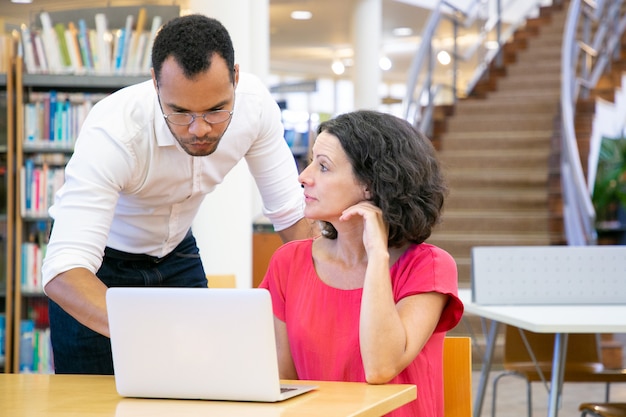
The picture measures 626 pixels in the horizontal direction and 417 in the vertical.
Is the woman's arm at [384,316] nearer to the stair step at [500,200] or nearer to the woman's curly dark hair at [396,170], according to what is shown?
the woman's curly dark hair at [396,170]

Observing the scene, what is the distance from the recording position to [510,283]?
362 cm

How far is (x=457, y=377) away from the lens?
200 cm

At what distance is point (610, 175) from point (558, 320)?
553 centimetres

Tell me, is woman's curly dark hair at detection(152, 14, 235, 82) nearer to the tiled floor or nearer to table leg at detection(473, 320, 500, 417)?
table leg at detection(473, 320, 500, 417)

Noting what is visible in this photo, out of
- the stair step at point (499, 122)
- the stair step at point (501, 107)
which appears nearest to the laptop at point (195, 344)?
the stair step at point (499, 122)

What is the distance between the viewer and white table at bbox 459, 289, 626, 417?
2.82 metres

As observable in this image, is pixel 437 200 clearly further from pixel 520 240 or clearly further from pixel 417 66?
pixel 417 66

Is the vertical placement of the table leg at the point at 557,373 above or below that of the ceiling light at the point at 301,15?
below

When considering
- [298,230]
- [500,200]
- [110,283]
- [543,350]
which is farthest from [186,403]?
[500,200]

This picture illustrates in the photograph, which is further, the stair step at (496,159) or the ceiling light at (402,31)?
the ceiling light at (402,31)

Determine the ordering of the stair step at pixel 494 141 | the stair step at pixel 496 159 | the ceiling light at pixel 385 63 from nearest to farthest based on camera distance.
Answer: the stair step at pixel 496 159, the stair step at pixel 494 141, the ceiling light at pixel 385 63

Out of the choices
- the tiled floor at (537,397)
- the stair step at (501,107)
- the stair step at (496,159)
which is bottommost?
the tiled floor at (537,397)

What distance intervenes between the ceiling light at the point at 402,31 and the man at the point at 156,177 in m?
12.8

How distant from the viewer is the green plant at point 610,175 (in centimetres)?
818
